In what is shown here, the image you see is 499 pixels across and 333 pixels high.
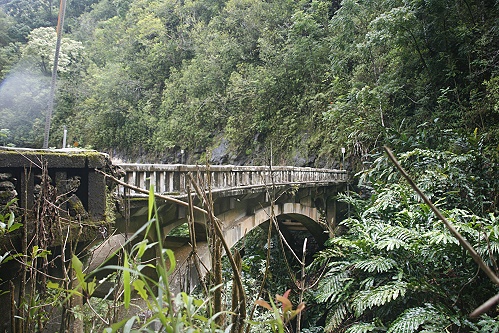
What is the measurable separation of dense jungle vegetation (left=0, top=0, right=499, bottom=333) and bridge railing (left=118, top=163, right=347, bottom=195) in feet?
2.13

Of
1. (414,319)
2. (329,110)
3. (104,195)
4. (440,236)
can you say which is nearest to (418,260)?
(440,236)

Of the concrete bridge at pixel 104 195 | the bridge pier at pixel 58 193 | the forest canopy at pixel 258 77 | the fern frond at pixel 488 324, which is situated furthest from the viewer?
the forest canopy at pixel 258 77

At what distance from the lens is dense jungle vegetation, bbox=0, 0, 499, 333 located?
231 inches

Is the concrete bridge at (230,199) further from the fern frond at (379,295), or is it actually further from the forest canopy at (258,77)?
the forest canopy at (258,77)

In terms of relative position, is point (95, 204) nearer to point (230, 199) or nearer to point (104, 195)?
point (104, 195)

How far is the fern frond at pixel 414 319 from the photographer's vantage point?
4.78m

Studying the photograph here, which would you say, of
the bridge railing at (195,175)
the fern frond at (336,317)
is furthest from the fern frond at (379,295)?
the bridge railing at (195,175)

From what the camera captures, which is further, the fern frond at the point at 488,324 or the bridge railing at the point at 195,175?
the fern frond at the point at 488,324

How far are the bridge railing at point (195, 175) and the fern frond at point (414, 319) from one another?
102 inches

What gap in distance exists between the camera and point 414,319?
4871mm

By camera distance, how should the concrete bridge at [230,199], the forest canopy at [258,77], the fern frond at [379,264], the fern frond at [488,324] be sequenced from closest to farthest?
the concrete bridge at [230,199]
the fern frond at [488,324]
the fern frond at [379,264]
the forest canopy at [258,77]

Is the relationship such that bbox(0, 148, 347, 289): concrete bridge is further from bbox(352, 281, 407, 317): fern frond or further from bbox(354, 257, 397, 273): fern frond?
bbox(354, 257, 397, 273): fern frond

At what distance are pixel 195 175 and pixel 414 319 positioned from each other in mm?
3549

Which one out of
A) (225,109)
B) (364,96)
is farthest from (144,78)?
(364,96)
